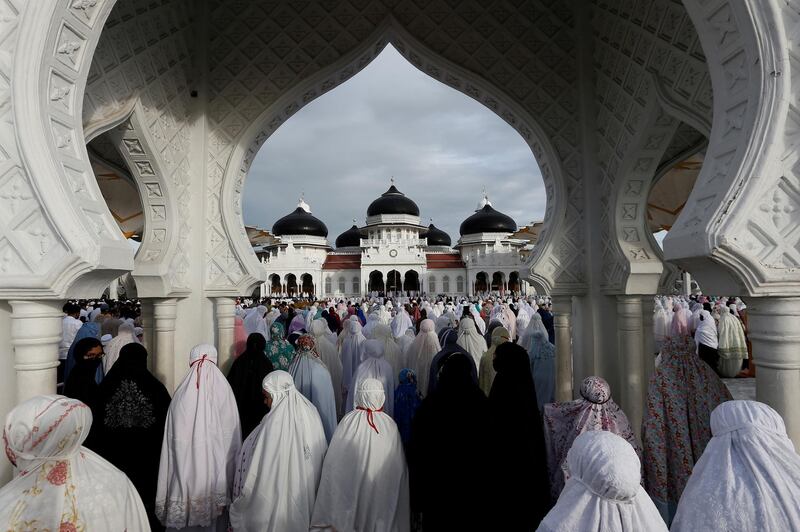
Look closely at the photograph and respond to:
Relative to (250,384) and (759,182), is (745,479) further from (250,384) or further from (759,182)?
(250,384)

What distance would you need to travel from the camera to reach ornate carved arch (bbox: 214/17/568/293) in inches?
162

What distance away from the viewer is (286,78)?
4238 millimetres

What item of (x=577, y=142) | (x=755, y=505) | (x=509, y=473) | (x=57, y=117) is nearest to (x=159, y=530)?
(x=509, y=473)

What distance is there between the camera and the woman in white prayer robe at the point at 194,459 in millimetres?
2273

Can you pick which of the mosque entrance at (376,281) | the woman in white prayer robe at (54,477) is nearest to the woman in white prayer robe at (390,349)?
the woman in white prayer robe at (54,477)

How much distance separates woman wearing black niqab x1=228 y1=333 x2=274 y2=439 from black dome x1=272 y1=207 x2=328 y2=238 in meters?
32.4

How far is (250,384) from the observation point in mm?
3180

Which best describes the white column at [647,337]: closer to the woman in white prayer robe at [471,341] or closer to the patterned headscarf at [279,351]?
the woman in white prayer robe at [471,341]

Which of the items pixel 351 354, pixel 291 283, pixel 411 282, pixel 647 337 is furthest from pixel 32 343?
pixel 411 282

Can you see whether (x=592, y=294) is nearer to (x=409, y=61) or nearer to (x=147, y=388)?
(x=409, y=61)

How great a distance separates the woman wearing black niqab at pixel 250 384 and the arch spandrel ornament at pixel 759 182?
2725 mm

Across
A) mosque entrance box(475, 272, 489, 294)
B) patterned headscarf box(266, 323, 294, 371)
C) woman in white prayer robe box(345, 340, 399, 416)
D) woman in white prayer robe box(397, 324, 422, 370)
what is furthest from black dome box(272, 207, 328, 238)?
woman in white prayer robe box(345, 340, 399, 416)

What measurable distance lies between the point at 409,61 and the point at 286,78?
1.21 m

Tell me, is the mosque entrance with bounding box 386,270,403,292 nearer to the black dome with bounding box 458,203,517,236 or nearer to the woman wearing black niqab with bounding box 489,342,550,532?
the black dome with bounding box 458,203,517,236
